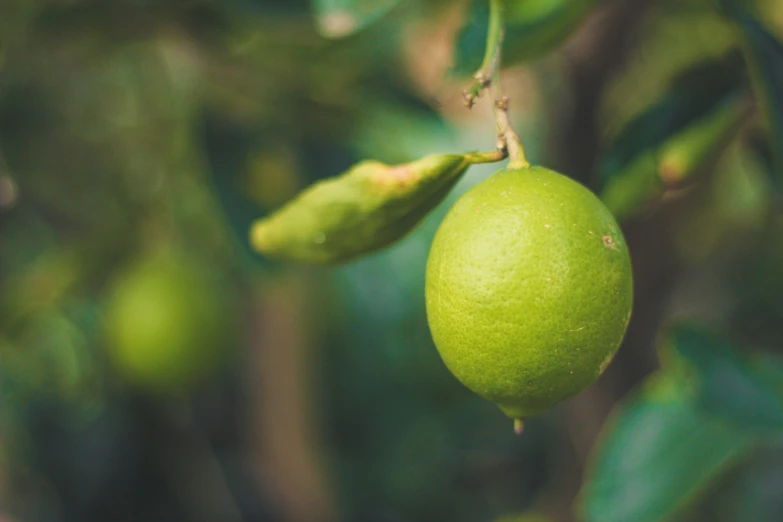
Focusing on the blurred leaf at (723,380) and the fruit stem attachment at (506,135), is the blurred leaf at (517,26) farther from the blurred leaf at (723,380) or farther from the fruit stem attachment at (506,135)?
the blurred leaf at (723,380)

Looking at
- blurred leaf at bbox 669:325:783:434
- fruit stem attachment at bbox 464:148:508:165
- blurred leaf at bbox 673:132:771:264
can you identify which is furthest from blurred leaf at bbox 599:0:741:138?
fruit stem attachment at bbox 464:148:508:165

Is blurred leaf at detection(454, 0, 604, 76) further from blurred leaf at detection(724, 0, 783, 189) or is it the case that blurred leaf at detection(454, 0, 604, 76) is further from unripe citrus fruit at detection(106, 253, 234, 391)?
unripe citrus fruit at detection(106, 253, 234, 391)

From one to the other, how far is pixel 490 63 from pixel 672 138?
307mm

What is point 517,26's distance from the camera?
80 centimetres

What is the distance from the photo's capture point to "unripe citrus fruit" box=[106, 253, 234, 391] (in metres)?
1.45

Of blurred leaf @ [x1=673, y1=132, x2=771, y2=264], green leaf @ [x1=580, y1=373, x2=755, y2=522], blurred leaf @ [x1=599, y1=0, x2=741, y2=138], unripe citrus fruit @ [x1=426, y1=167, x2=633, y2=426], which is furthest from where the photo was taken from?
blurred leaf @ [x1=673, y1=132, x2=771, y2=264]

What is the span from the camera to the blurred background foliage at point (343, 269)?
1.01 m

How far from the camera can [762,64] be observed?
2.46 feet

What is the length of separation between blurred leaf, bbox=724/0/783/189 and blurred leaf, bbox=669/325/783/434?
0.98 ft

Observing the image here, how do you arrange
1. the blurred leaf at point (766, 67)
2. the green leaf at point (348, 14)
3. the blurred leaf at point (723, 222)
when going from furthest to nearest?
the blurred leaf at point (723, 222) < the green leaf at point (348, 14) < the blurred leaf at point (766, 67)

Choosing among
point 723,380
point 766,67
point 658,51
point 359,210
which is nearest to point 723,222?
point 658,51

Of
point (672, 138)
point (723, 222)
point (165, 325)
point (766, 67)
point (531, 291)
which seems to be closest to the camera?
point (531, 291)

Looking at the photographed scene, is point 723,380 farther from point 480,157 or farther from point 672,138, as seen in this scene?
point 480,157

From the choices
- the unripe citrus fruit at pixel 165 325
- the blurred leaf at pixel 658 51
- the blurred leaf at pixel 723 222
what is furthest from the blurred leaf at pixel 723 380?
the unripe citrus fruit at pixel 165 325
